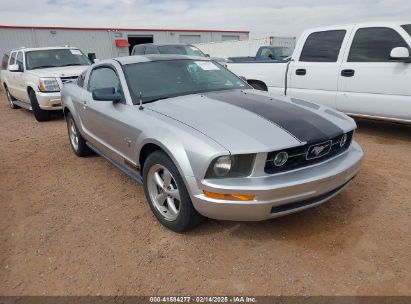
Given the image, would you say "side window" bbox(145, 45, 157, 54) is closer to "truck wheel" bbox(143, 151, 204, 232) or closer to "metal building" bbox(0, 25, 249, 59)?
"truck wheel" bbox(143, 151, 204, 232)

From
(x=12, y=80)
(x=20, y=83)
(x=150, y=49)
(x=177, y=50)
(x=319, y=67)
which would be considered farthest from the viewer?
(x=150, y=49)

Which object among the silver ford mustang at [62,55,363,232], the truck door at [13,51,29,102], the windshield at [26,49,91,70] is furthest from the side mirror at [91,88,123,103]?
the windshield at [26,49,91,70]

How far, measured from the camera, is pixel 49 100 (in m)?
7.97

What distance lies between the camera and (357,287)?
2381mm

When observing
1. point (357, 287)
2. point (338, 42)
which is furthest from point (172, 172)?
point (338, 42)

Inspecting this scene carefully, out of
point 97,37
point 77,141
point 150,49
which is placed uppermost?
point 97,37

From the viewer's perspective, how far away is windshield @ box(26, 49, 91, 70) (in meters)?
8.96

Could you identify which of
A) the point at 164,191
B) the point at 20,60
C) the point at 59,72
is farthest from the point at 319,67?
the point at 20,60

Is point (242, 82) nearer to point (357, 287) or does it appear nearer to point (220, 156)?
point (220, 156)

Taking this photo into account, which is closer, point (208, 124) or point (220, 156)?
point (220, 156)

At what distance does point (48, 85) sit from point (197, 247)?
6633 millimetres

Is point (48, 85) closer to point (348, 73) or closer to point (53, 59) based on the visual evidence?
point (53, 59)

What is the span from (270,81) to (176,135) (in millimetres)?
4508

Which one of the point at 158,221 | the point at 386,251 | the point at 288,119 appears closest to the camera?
the point at 386,251
